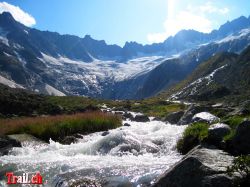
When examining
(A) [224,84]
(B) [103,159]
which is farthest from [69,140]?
(A) [224,84]

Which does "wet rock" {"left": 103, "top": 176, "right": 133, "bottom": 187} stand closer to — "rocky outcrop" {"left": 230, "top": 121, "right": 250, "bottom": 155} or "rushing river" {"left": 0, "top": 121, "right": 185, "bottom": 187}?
"rushing river" {"left": 0, "top": 121, "right": 185, "bottom": 187}

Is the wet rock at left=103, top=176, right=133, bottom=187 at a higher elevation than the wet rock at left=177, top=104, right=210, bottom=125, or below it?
below

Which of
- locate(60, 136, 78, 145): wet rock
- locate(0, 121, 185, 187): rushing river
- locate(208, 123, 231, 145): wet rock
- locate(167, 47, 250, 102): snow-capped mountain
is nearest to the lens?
locate(0, 121, 185, 187): rushing river

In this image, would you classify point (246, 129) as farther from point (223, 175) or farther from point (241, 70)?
point (241, 70)

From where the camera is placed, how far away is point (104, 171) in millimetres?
16594

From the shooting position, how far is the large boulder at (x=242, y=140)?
15.1 m

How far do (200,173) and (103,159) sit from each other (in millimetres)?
9052

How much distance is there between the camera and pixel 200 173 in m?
11.9

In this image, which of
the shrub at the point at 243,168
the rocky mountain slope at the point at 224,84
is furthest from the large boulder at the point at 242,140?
the rocky mountain slope at the point at 224,84

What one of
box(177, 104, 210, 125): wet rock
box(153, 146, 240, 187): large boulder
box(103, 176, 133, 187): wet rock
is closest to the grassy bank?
box(177, 104, 210, 125): wet rock

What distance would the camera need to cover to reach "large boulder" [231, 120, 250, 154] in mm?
15100

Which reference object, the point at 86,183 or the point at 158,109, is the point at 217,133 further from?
the point at 158,109

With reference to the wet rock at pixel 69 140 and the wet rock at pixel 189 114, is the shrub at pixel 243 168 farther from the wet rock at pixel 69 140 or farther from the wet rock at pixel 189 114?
the wet rock at pixel 189 114

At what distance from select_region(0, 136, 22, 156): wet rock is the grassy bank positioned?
352 cm
